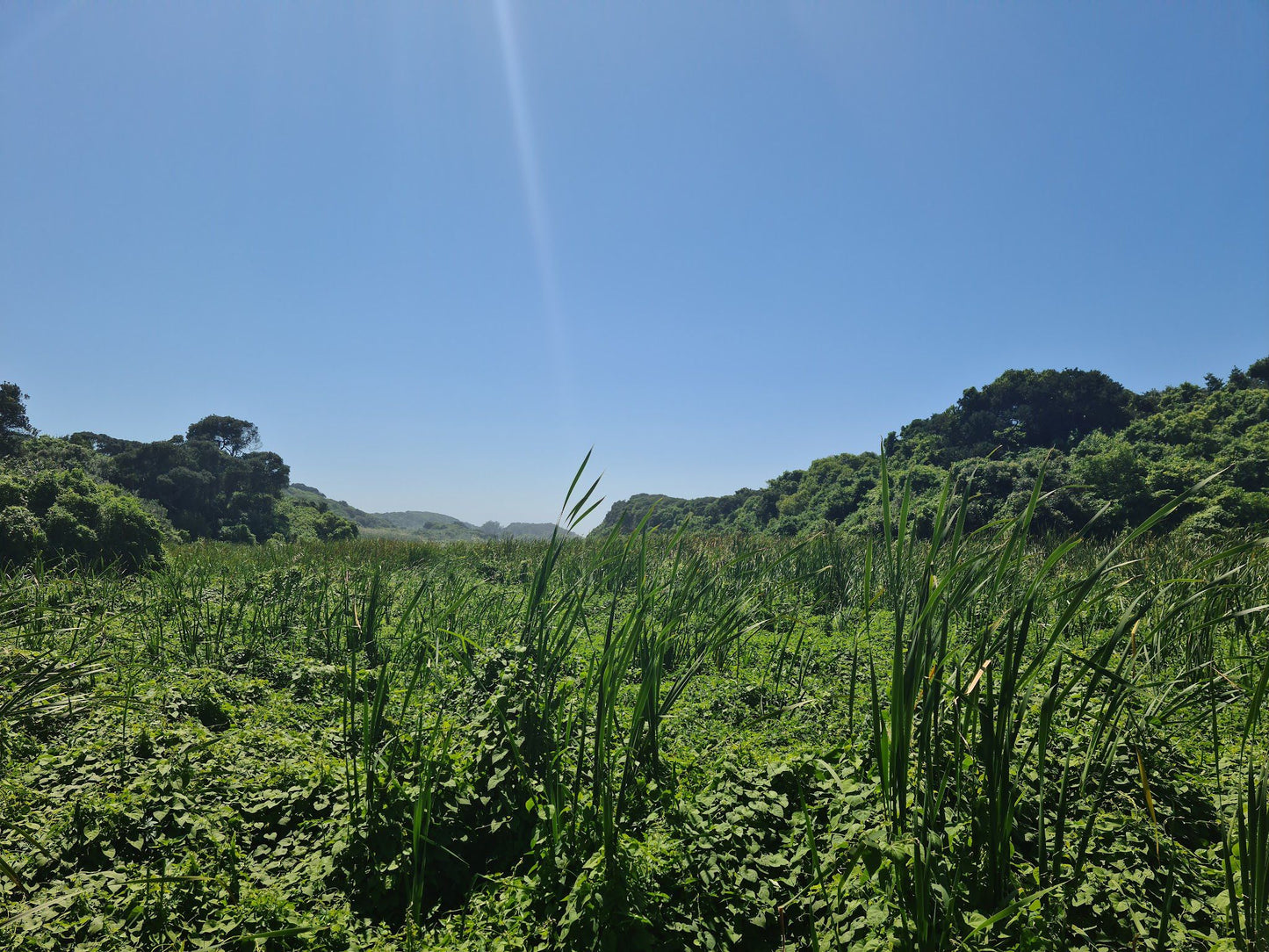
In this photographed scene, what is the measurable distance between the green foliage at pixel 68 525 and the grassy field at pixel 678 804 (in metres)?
9.71

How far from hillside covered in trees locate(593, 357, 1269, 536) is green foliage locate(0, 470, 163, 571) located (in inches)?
435

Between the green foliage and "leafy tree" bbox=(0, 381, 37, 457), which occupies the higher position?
"leafy tree" bbox=(0, 381, 37, 457)

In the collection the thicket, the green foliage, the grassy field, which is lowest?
the grassy field

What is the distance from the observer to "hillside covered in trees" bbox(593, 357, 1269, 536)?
17.4 meters

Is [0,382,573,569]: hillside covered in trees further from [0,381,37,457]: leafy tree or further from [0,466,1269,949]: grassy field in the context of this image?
[0,466,1269,949]: grassy field

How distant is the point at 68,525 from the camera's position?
1091cm

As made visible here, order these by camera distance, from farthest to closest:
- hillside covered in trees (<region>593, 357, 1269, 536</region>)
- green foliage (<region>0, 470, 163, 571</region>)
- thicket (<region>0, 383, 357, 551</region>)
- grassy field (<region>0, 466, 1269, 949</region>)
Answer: thicket (<region>0, 383, 357, 551</region>)
hillside covered in trees (<region>593, 357, 1269, 536</region>)
green foliage (<region>0, 470, 163, 571</region>)
grassy field (<region>0, 466, 1269, 949</region>)

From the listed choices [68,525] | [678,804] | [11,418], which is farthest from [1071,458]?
[11,418]

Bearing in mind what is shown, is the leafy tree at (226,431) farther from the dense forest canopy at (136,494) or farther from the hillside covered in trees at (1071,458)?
the hillside covered in trees at (1071,458)

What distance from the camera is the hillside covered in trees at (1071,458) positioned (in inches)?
687

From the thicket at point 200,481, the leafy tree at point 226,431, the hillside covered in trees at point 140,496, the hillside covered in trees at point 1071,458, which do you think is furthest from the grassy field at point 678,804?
the leafy tree at point 226,431

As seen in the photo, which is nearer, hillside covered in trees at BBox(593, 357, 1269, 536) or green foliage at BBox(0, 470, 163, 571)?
green foliage at BBox(0, 470, 163, 571)

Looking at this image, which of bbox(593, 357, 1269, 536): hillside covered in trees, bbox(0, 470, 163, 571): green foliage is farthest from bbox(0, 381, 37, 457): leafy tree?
bbox(593, 357, 1269, 536): hillside covered in trees

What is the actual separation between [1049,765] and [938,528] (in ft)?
5.04
